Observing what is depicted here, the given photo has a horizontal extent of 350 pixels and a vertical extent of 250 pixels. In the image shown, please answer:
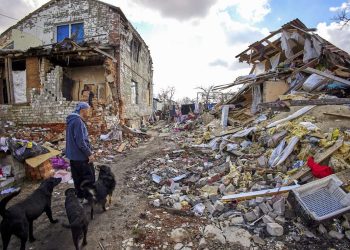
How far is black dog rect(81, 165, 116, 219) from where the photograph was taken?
3539 millimetres

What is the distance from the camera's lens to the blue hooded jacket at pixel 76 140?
3512mm

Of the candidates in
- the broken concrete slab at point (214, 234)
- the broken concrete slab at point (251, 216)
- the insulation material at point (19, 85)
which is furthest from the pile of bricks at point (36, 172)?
the insulation material at point (19, 85)

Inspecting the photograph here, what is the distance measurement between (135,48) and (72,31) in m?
3.81

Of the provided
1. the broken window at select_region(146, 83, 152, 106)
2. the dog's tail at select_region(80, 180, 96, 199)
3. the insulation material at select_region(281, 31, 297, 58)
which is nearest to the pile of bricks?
the dog's tail at select_region(80, 180, 96, 199)

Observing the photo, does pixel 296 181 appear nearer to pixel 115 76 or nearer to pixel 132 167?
pixel 132 167

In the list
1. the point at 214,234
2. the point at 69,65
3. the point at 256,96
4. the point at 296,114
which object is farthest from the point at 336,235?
the point at 69,65

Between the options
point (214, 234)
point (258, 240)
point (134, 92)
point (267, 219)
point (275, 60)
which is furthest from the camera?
point (134, 92)

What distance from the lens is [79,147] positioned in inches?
139

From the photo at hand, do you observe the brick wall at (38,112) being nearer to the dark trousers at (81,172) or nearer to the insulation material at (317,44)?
the dark trousers at (81,172)

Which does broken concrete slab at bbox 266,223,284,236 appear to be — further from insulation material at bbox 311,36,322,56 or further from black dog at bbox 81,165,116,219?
insulation material at bbox 311,36,322,56

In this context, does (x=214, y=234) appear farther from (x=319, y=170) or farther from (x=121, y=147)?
(x=121, y=147)

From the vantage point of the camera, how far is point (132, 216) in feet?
12.1

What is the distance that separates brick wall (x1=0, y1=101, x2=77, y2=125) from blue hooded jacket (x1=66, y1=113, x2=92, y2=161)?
7.68 meters

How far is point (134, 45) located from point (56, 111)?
6.75 metres
